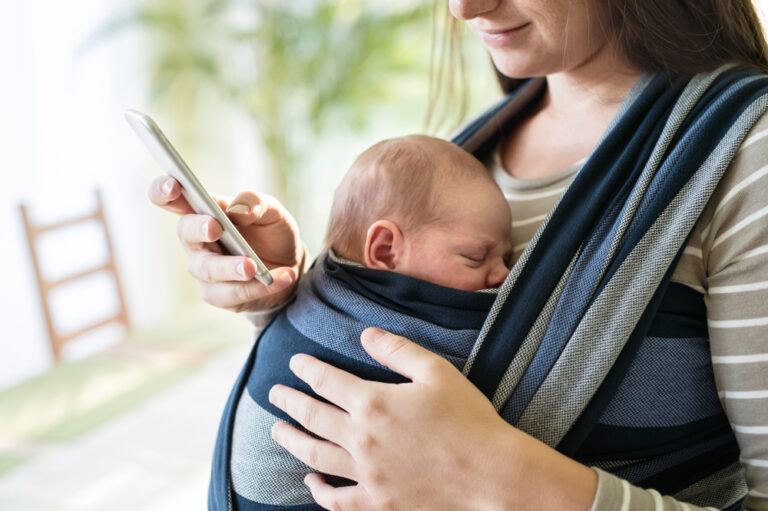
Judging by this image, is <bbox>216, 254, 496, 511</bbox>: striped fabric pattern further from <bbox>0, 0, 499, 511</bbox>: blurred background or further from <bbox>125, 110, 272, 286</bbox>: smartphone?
<bbox>0, 0, 499, 511</bbox>: blurred background

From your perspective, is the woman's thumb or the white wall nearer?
the woman's thumb

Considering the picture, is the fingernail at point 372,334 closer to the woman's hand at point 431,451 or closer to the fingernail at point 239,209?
the woman's hand at point 431,451

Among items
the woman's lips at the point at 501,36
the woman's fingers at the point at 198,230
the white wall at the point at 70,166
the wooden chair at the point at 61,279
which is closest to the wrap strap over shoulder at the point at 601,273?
the woman's lips at the point at 501,36

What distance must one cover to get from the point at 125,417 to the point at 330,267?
2135mm

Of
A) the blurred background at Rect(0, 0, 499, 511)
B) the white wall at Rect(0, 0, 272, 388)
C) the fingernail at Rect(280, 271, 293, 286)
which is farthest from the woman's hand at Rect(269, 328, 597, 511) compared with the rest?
the white wall at Rect(0, 0, 272, 388)

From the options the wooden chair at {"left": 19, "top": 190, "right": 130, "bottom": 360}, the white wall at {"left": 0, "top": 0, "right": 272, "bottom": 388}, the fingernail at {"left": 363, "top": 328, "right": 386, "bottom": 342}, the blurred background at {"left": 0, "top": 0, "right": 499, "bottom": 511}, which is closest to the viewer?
the fingernail at {"left": 363, "top": 328, "right": 386, "bottom": 342}

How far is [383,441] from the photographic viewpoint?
0.76 m

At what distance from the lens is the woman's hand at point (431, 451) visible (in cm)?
73

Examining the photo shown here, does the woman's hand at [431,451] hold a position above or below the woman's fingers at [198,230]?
below

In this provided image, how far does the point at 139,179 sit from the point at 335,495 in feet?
11.9

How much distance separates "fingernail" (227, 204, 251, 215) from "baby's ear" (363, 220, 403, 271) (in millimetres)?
178

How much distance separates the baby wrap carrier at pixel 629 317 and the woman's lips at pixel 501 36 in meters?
0.20

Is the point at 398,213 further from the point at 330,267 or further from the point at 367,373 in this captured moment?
the point at 367,373

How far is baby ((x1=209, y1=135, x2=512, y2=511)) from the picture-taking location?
90cm
